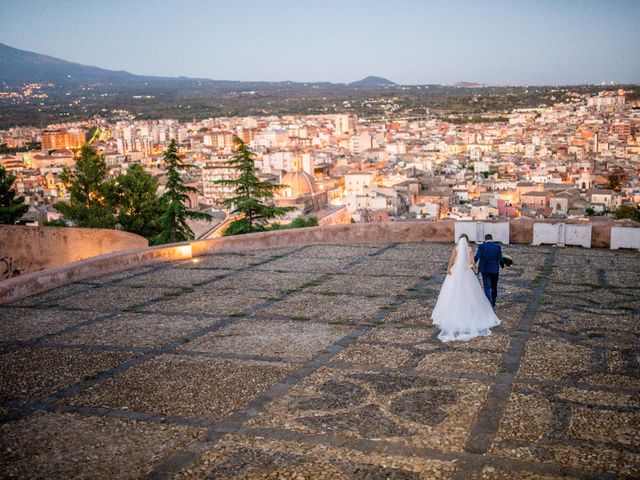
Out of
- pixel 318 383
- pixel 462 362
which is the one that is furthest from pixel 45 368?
pixel 462 362

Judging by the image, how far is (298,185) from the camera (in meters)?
62.8

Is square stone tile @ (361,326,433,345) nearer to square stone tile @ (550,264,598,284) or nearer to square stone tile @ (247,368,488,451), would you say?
square stone tile @ (247,368,488,451)

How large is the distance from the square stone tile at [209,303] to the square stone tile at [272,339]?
0.67 metres

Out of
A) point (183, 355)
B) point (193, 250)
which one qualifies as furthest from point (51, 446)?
point (193, 250)

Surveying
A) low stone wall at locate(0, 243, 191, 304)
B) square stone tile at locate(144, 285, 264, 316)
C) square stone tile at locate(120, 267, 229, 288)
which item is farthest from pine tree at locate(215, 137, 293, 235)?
square stone tile at locate(144, 285, 264, 316)

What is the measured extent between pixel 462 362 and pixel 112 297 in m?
4.94

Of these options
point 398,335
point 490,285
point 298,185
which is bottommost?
point 298,185

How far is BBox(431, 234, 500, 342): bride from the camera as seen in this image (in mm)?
6809

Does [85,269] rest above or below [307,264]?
above

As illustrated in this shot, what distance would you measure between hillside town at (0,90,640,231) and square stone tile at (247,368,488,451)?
39.6 m

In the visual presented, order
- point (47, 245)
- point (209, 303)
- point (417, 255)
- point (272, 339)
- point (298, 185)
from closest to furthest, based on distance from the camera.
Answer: point (272, 339) < point (209, 303) < point (417, 255) < point (47, 245) < point (298, 185)

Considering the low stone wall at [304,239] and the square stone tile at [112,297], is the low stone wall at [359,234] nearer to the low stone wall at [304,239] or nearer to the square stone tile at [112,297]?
the low stone wall at [304,239]

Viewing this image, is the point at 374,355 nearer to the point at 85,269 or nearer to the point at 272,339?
the point at 272,339

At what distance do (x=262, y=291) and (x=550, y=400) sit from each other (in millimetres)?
4722
